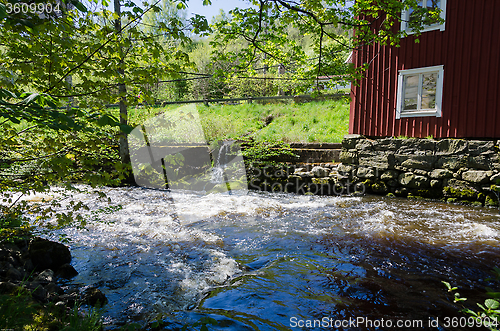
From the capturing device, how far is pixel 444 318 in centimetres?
275

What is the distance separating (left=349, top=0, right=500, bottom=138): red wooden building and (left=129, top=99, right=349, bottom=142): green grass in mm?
2535

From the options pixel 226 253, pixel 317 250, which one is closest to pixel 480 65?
pixel 317 250

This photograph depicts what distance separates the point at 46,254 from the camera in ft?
12.7

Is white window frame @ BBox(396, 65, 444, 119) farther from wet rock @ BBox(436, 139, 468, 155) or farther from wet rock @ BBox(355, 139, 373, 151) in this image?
wet rock @ BBox(355, 139, 373, 151)

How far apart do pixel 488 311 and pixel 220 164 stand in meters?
9.75

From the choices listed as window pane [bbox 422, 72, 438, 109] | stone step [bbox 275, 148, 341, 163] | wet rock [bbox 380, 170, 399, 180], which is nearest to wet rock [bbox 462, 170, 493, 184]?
wet rock [bbox 380, 170, 399, 180]

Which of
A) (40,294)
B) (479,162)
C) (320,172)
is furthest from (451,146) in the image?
(40,294)

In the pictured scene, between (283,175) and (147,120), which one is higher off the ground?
(147,120)

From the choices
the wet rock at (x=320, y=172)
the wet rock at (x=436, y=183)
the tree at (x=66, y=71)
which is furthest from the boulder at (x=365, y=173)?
the tree at (x=66, y=71)

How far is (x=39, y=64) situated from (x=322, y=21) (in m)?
3.53

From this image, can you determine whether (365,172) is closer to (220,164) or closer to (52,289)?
(220,164)

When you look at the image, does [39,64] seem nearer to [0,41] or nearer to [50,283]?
[0,41]

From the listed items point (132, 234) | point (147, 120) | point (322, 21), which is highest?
point (322, 21)

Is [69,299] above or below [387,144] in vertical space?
below
